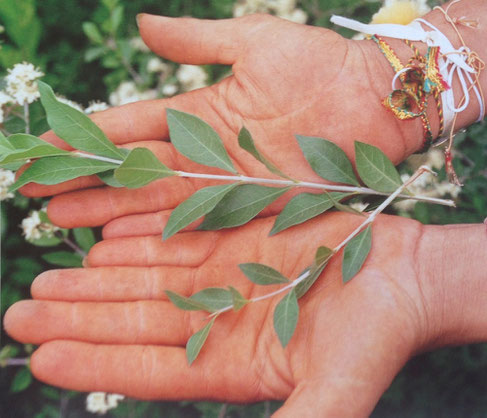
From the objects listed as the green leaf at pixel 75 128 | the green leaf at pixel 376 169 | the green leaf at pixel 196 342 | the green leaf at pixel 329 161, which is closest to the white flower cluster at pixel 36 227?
the green leaf at pixel 75 128

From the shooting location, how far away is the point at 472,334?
4.18ft

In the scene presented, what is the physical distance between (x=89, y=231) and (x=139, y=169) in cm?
56

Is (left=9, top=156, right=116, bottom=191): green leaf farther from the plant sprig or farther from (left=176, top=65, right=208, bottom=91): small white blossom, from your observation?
(left=176, top=65, right=208, bottom=91): small white blossom

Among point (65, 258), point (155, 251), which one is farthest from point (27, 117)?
point (155, 251)

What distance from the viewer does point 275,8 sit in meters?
2.01

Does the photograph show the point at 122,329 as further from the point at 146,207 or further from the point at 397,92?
the point at 397,92

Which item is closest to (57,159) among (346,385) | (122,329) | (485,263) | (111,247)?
(111,247)

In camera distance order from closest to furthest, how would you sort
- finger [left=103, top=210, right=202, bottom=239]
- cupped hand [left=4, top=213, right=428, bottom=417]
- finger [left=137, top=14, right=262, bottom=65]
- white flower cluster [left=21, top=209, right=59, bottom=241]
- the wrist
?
cupped hand [left=4, top=213, right=428, bottom=417], the wrist, finger [left=103, top=210, right=202, bottom=239], finger [left=137, top=14, right=262, bottom=65], white flower cluster [left=21, top=209, right=59, bottom=241]

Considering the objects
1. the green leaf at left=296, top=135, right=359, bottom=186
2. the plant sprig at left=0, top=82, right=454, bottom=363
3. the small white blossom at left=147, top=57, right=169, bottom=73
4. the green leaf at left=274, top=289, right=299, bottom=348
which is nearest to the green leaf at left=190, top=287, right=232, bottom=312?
the plant sprig at left=0, top=82, right=454, bottom=363

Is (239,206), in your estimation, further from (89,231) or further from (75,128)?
(89,231)

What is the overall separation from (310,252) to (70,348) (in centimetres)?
59

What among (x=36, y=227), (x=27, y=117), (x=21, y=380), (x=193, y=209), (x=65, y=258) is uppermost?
(x=27, y=117)

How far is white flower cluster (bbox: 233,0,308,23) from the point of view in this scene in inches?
78.1

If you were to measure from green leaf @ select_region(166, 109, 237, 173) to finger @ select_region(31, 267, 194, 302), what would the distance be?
29cm
